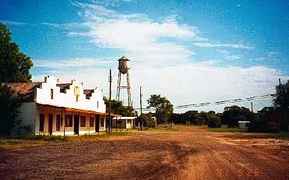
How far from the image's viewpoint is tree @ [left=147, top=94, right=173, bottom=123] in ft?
322

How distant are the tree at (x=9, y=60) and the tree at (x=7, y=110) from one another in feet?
42.2

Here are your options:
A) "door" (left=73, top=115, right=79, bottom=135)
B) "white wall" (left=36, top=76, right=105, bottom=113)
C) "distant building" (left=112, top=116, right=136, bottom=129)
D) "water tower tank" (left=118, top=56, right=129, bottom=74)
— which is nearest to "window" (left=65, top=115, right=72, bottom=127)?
"white wall" (left=36, top=76, right=105, bottom=113)

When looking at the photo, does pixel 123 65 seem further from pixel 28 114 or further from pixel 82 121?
pixel 28 114

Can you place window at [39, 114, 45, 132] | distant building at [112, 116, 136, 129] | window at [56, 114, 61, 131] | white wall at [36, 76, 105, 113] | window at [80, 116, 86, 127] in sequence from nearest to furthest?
window at [39, 114, 45, 132] → white wall at [36, 76, 105, 113] → window at [56, 114, 61, 131] → window at [80, 116, 86, 127] → distant building at [112, 116, 136, 129]

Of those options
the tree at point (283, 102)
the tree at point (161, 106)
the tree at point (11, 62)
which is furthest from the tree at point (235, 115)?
the tree at point (11, 62)

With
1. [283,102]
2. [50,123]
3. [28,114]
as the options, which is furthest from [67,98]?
[283,102]

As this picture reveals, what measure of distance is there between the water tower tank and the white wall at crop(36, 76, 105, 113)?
13115 millimetres

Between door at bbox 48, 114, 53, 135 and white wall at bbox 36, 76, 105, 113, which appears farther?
door at bbox 48, 114, 53, 135

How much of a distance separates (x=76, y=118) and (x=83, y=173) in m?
31.4

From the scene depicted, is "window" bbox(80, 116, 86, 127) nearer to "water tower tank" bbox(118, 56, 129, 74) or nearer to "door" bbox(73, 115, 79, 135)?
"door" bbox(73, 115, 79, 135)

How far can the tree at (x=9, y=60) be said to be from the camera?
45094mm

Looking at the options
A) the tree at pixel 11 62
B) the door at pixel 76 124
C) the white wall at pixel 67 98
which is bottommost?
the door at pixel 76 124

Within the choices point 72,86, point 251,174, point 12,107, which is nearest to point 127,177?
point 251,174

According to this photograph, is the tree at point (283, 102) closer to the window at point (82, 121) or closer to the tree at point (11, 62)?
the window at point (82, 121)
